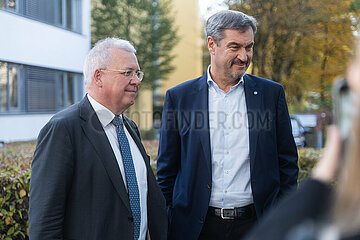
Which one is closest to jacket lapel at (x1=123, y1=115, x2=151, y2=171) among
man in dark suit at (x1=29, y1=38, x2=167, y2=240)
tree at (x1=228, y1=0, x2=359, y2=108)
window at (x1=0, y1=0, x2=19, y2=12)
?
man in dark suit at (x1=29, y1=38, x2=167, y2=240)

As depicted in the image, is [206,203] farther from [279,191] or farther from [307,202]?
[307,202]

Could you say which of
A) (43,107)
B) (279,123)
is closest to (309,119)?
(43,107)

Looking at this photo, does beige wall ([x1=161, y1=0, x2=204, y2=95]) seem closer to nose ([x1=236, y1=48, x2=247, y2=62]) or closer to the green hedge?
the green hedge

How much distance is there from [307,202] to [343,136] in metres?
0.15

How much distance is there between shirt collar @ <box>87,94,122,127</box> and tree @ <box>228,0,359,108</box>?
1307 centimetres

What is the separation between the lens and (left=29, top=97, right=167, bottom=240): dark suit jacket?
2.19 metres

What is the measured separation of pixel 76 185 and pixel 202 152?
2.99 feet

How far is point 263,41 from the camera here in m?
17.2

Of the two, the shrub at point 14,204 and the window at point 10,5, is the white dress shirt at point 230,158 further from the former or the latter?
the window at point 10,5

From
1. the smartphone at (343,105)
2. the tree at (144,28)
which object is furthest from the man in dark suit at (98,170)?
the tree at (144,28)

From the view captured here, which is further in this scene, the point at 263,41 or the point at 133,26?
the point at 133,26

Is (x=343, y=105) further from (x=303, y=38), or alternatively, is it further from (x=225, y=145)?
(x=303, y=38)

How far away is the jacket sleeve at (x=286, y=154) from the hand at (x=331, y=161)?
6.81ft

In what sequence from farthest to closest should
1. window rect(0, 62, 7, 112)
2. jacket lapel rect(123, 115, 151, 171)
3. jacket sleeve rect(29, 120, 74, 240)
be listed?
window rect(0, 62, 7, 112) → jacket lapel rect(123, 115, 151, 171) → jacket sleeve rect(29, 120, 74, 240)
